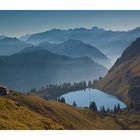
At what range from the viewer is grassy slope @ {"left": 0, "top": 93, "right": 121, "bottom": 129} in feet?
126

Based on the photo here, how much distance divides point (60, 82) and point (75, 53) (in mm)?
11783

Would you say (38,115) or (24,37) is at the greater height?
(24,37)

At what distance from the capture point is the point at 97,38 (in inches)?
1984

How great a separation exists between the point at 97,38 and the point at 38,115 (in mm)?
18082

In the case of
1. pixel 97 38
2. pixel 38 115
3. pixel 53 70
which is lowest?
pixel 38 115

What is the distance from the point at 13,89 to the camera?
56.2 m

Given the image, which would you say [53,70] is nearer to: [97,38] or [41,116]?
[97,38]

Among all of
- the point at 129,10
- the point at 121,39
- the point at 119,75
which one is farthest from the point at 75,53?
the point at 119,75

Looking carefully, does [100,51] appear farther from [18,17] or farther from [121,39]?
[18,17]

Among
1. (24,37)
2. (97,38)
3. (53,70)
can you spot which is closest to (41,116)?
(53,70)

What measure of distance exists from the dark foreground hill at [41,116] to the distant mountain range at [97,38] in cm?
912

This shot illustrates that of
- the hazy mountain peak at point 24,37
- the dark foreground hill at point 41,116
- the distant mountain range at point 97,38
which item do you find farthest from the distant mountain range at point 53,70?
the hazy mountain peak at point 24,37

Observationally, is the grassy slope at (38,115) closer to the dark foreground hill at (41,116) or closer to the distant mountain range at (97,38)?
the dark foreground hill at (41,116)

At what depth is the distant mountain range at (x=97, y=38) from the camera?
41719 millimetres
